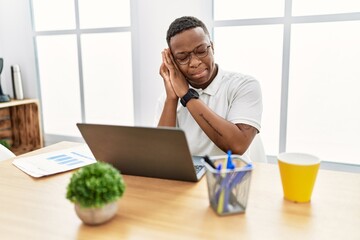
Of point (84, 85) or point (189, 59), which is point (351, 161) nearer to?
point (189, 59)

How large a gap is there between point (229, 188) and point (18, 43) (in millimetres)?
3220

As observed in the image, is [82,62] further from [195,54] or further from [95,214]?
[95,214]

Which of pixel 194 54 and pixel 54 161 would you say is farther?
pixel 194 54

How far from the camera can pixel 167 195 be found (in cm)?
93

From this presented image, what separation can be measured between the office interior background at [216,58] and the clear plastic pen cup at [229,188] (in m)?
1.74

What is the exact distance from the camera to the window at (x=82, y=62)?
2.97m

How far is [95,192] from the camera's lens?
0.74 metres

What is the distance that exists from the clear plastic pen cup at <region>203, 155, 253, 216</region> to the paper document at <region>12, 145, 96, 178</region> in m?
0.56

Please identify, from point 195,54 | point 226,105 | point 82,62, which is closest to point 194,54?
point 195,54

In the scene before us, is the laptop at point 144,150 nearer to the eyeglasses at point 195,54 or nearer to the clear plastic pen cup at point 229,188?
the clear plastic pen cup at point 229,188

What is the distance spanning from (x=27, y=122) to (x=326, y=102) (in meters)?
2.70

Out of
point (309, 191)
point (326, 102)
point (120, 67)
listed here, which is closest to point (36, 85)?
point (120, 67)

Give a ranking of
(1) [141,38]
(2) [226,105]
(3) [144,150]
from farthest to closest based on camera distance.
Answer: (1) [141,38]
(2) [226,105]
(3) [144,150]

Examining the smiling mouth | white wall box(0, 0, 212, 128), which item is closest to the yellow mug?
the smiling mouth
